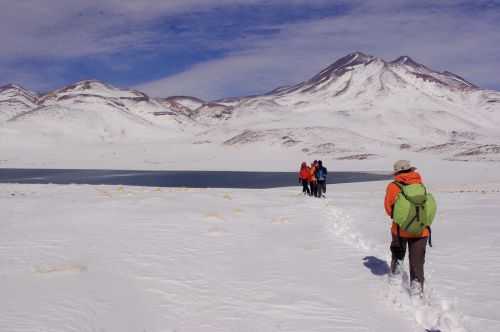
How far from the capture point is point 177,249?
354 inches

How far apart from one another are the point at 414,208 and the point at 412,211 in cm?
4

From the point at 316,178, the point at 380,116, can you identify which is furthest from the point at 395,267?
the point at 380,116

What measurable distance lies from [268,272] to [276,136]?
318ft

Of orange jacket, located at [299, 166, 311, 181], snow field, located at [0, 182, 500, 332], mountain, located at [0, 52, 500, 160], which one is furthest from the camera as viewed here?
mountain, located at [0, 52, 500, 160]

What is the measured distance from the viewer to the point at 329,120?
146m

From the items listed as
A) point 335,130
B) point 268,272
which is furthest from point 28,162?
point 268,272

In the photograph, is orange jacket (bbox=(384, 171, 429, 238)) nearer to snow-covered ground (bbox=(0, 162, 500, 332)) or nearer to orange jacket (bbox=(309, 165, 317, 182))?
snow-covered ground (bbox=(0, 162, 500, 332))

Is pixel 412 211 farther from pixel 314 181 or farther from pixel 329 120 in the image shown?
pixel 329 120

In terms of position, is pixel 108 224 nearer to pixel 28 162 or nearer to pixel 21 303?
pixel 21 303

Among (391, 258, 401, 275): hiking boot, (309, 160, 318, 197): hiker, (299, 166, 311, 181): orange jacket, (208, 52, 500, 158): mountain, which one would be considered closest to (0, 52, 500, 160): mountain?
(208, 52, 500, 158): mountain

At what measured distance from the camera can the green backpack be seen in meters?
6.17

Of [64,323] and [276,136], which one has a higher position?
[276,136]

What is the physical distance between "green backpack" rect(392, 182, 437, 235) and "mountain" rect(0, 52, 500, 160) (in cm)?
6854

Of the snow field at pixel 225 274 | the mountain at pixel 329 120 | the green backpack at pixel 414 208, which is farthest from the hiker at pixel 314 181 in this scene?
the mountain at pixel 329 120
